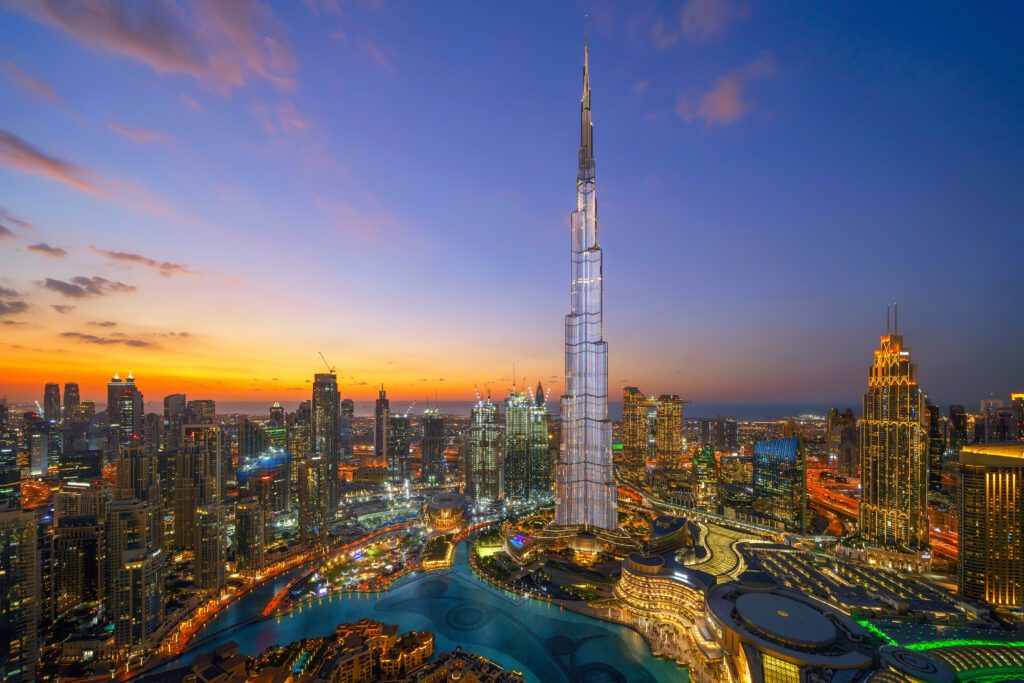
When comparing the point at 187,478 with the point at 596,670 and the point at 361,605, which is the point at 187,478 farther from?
the point at 596,670

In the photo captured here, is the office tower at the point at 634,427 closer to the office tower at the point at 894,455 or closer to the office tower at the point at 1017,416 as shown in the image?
the office tower at the point at 894,455

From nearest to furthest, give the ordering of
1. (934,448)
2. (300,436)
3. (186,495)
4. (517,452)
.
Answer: (186,495) < (934,448) < (300,436) < (517,452)

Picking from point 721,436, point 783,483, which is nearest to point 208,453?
point 783,483

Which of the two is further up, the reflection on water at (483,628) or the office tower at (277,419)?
the office tower at (277,419)

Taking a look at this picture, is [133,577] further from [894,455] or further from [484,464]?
[894,455]

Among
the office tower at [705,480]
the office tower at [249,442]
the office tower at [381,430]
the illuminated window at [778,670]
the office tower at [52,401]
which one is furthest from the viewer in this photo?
the office tower at [381,430]

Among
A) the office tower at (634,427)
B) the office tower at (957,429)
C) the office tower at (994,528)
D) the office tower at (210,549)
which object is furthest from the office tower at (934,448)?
the office tower at (210,549)
